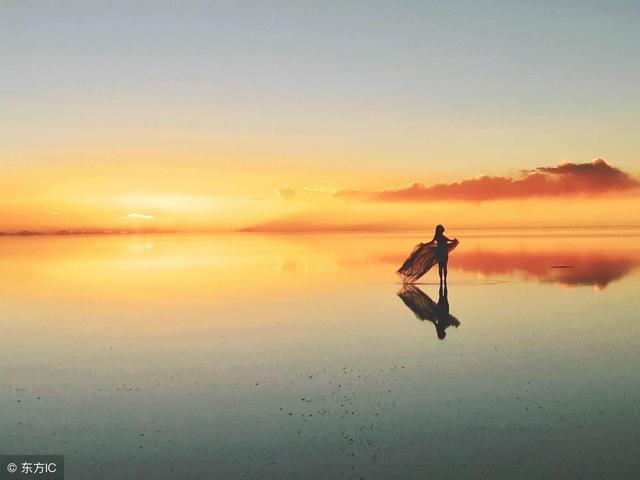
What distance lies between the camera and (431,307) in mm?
24141

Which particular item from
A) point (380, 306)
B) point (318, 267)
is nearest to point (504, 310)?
point (380, 306)

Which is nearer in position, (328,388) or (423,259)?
(328,388)

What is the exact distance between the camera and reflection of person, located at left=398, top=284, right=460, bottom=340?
20086 millimetres

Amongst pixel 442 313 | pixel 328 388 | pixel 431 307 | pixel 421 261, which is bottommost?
pixel 328 388

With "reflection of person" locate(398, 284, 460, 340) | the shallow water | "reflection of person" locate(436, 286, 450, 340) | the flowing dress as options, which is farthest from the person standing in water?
the shallow water

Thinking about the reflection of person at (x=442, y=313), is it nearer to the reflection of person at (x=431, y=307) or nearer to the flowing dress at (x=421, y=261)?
the reflection of person at (x=431, y=307)

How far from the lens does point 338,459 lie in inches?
356

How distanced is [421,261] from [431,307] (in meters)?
10.1

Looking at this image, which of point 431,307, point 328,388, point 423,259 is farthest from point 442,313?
point 423,259

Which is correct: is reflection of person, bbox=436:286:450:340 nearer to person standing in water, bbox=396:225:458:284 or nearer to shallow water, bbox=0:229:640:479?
shallow water, bbox=0:229:640:479

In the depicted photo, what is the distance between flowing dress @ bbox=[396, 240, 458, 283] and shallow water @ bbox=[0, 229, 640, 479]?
7.07 metres

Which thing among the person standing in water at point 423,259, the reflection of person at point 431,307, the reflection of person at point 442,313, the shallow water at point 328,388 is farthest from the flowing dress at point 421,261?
the shallow water at point 328,388

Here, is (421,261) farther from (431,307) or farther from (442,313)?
(442,313)

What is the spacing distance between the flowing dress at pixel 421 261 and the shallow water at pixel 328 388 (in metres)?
7.07
